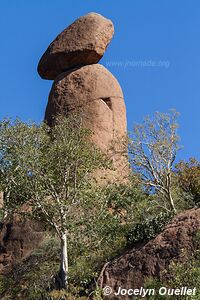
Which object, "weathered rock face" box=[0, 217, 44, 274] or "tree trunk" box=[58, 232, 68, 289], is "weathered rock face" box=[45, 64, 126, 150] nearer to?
"weathered rock face" box=[0, 217, 44, 274]

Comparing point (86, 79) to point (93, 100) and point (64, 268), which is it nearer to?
point (93, 100)

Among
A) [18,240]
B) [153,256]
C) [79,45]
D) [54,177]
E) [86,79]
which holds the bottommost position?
[153,256]

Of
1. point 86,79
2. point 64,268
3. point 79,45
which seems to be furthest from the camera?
point 79,45

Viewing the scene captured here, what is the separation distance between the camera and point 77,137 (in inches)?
764

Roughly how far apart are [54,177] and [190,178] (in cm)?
1041

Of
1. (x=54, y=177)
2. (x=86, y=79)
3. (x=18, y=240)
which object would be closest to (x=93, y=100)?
(x=86, y=79)

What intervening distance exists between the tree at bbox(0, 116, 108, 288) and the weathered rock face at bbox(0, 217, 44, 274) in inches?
112

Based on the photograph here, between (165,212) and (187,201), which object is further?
(187,201)

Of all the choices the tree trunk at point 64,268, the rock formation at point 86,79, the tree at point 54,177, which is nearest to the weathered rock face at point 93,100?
the rock formation at point 86,79

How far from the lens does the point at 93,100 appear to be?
25.9 m

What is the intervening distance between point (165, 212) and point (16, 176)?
15.2ft

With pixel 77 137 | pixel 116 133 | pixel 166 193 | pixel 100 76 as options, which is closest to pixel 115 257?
pixel 166 193

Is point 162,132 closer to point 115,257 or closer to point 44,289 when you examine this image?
point 115,257

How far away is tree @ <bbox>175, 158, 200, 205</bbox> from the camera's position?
22.9 m
